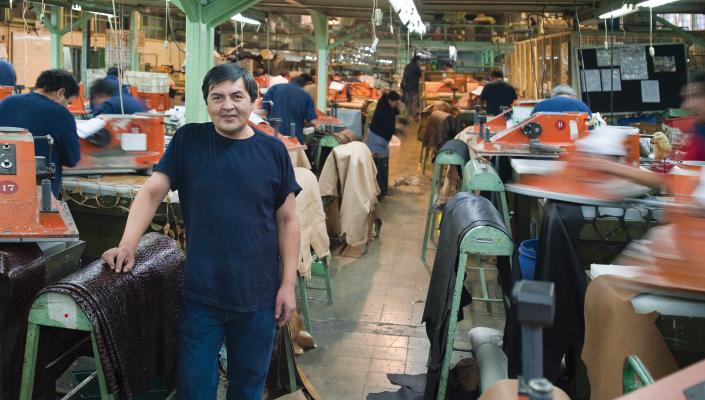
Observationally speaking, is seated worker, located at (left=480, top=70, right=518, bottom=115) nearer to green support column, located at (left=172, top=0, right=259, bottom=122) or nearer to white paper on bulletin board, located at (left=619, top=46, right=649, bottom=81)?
white paper on bulletin board, located at (left=619, top=46, right=649, bottom=81)

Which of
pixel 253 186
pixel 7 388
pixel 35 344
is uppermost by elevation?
pixel 253 186

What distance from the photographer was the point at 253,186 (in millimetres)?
2752

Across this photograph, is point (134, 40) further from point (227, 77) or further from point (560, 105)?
point (227, 77)

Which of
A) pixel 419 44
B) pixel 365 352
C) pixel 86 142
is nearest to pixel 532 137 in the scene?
pixel 365 352

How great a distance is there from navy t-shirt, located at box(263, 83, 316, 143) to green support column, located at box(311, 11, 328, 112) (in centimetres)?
249

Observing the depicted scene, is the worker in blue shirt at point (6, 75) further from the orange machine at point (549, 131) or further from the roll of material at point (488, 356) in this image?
the roll of material at point (488, 356)

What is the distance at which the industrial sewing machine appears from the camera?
288 cm

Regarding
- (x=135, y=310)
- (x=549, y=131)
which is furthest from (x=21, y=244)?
(x=549, y=131)

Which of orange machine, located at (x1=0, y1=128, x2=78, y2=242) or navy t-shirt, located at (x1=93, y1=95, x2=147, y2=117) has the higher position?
navy t-shirt, located at (x1=93, y1=95, x2=147, y2=117)

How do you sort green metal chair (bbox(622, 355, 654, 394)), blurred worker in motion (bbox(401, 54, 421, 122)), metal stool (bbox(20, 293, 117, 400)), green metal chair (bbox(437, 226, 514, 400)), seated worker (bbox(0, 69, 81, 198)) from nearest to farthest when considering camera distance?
1. green metal chair (bbox(622, 355, 654, 394))
2. metal stool (bbox(20, 293, 117, 400))
3. green metal chair (bbox(437, 226, 514, 400))
4. seated worker (bbox(0, 69, 81, 198))
5. blurred worker in motion (bbox(401, 54, 421, 122))

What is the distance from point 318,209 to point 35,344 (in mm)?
2481

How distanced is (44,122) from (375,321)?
2552mm

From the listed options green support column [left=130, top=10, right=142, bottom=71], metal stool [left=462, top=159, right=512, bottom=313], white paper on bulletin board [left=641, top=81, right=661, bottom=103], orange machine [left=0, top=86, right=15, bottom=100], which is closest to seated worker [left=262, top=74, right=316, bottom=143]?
orange machine [left=0, top=86, right=15, bottom=100]

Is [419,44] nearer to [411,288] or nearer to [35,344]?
[411,288]
